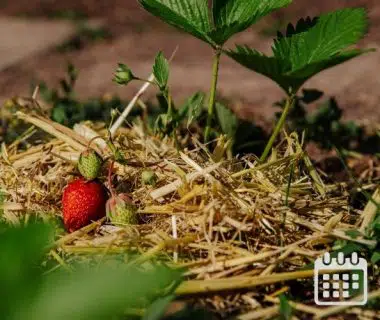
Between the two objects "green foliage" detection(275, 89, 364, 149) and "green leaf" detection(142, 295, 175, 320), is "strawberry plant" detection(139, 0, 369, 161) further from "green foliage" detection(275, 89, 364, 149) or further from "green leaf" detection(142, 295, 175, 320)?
"green foliage" detection(275, 89, 364, 149)

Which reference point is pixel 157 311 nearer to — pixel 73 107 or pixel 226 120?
pixel 226 120

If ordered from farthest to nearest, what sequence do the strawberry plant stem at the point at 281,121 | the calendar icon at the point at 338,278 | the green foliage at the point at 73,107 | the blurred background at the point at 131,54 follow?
the blurred background at the point at 131,54
the green foliage at the point at 73,107
the strawberry plant stem at the point at 281,121
the calendar icon at the point at 338,278

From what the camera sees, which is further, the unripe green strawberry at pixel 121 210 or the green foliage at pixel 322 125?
the green foliage at pixel 322 125

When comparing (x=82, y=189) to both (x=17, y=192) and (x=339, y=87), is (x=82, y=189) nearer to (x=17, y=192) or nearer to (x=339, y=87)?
(x=17, y=192)

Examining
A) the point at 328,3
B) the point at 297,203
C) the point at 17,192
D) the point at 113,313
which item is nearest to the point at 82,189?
the point at 17,192

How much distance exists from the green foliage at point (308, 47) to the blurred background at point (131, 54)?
125 cm

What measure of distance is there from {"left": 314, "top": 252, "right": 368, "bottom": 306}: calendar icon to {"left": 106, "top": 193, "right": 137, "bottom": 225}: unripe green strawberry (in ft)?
1.19

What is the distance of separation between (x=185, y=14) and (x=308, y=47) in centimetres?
27

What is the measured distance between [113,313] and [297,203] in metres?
0.93

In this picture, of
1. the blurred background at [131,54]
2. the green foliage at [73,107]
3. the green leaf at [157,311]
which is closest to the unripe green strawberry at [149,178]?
the green leaf at [157,311]

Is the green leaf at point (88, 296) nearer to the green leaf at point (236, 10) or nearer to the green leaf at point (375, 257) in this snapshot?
the green leaf at point (375, 257)

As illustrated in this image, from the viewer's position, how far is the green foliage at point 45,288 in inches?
32.2

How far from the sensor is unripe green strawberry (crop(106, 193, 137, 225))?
1.62 metres

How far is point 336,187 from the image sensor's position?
200cm
